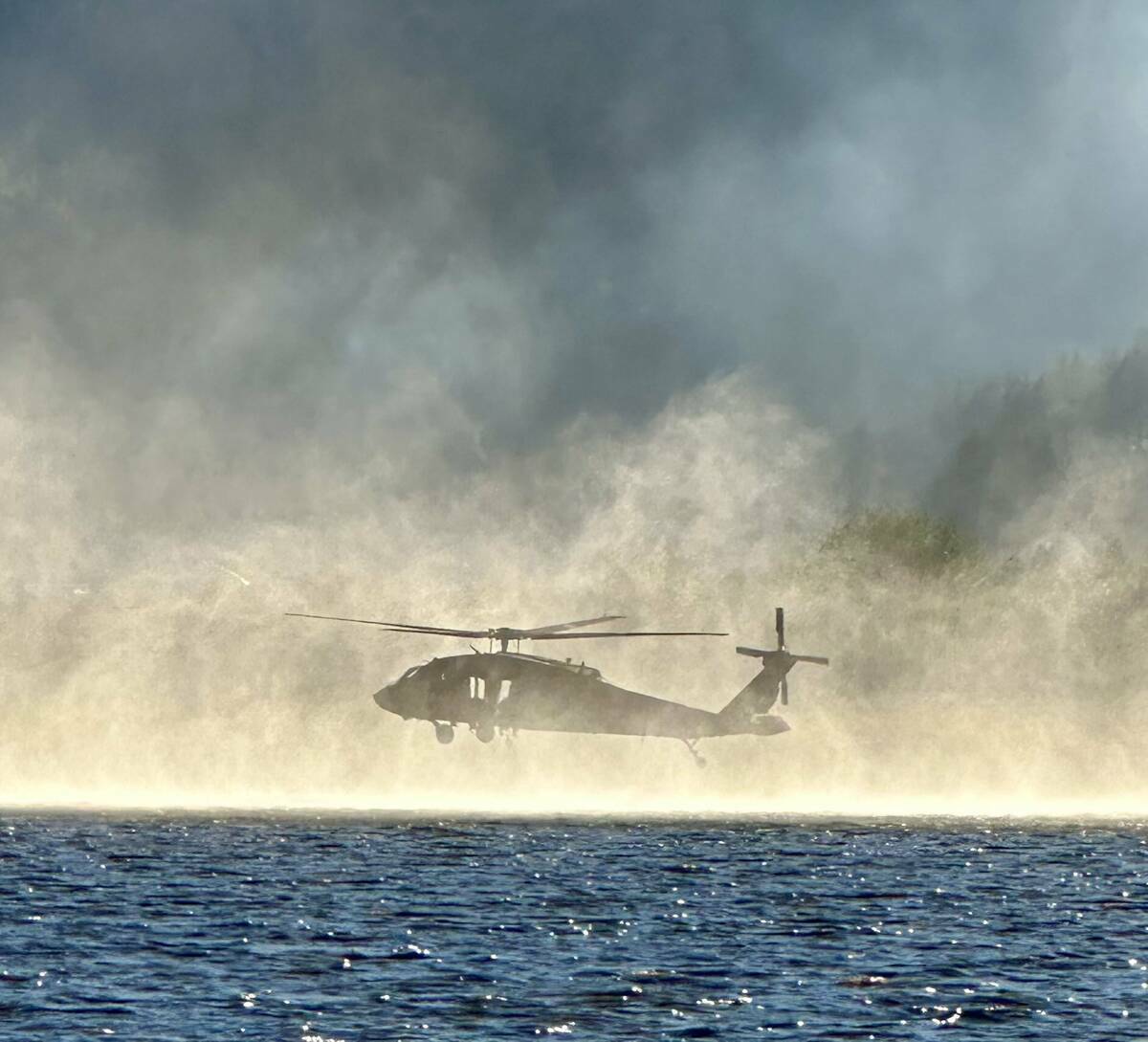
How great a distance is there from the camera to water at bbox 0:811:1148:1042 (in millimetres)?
46406

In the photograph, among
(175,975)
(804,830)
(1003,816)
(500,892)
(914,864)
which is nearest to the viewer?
(175,975)

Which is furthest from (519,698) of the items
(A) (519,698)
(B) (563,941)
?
(B) (563,941)

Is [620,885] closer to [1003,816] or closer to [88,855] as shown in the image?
[88,855]

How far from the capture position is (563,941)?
6216 cm

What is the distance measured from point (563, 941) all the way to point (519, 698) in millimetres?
49810

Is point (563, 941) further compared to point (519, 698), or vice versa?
point (519, 698)

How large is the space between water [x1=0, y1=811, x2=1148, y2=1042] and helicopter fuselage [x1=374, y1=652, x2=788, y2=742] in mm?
7655

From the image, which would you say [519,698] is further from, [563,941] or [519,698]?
[563,941]

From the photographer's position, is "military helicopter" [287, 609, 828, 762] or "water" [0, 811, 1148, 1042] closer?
"water" [0, 811, 1148, 1042]

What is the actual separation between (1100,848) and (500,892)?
176ft

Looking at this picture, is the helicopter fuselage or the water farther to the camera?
the helicopter fuselage

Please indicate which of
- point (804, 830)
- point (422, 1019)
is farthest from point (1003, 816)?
point (422, 1019)

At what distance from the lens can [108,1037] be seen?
141ft

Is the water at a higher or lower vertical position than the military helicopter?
lower
